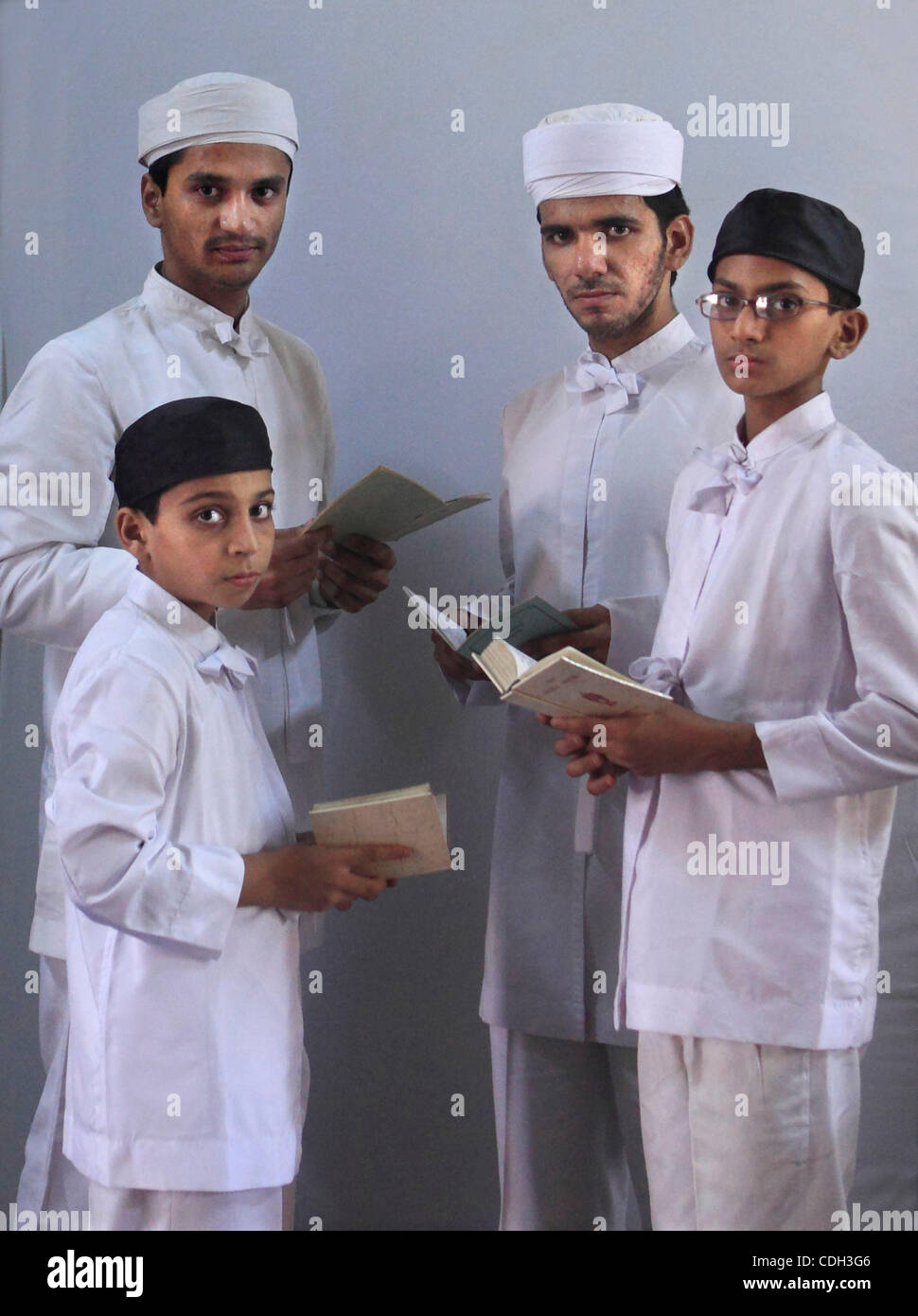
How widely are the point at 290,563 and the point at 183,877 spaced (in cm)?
69

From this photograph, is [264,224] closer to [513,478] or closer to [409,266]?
[409,266]

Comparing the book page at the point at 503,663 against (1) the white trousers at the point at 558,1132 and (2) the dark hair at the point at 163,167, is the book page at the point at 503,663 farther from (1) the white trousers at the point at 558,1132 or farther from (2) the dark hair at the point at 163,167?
(2) the dark hair at the point at 163,167

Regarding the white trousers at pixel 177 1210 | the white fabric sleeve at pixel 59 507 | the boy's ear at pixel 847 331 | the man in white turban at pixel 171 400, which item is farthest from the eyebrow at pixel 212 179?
the white trousers at pixel 177 1210

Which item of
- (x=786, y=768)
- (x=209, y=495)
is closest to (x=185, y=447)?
(x=209, y=495)

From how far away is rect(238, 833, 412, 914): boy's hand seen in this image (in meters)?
2.28

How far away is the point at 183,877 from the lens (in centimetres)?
219

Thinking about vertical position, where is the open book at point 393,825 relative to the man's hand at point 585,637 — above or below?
below

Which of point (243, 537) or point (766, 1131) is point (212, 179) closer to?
point (243, 537)

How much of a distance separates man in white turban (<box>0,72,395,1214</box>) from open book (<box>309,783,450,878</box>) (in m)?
0.45

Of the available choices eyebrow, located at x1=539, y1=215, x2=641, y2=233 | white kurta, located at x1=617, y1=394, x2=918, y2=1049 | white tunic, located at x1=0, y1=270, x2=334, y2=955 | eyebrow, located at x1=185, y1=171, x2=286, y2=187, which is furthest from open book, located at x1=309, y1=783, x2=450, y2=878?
eyebrow, located at x1=185, y1=171, x2=286, y2=187

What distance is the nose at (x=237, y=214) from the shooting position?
2691 mm

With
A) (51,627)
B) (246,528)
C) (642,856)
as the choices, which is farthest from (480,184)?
(642,856)

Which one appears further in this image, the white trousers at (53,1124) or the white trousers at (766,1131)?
the white trousers at (53,1124)

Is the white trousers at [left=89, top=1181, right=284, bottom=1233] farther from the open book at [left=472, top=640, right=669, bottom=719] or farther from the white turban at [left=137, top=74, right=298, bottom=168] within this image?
the white turban at [left=137, top=74, right=298, bottom=168]
